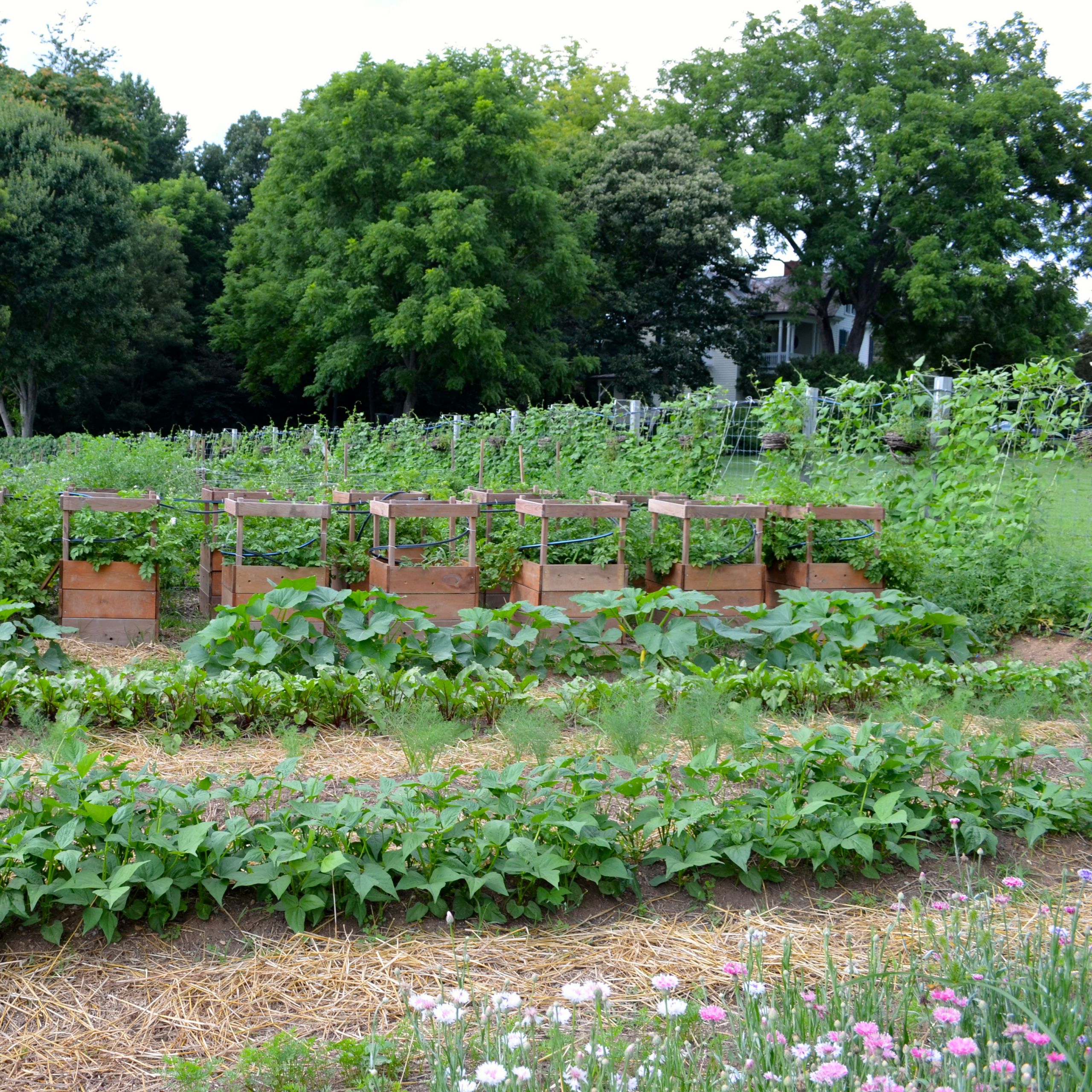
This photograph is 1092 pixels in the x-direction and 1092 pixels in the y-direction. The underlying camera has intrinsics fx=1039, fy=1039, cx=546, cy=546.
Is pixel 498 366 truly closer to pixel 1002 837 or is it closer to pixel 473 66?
pixel 473 66

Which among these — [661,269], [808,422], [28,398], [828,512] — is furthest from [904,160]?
[828,512]

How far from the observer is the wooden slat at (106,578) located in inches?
203

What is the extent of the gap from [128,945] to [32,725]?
1282mm

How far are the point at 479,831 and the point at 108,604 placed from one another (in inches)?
141

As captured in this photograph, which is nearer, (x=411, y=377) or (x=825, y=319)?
(x=411, y=377)

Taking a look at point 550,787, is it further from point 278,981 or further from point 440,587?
point 440,587

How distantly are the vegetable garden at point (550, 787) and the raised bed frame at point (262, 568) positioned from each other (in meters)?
0.03

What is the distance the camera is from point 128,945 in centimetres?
213

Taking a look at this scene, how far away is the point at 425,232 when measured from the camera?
2223 centimetres

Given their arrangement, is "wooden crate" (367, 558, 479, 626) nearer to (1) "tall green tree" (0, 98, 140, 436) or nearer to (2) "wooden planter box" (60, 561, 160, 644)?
(2) "wooden planter box" (60, 561, 160, 644)

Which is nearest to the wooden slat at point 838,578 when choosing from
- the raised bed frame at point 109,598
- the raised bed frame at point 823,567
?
the raised bed frame at point 823,567

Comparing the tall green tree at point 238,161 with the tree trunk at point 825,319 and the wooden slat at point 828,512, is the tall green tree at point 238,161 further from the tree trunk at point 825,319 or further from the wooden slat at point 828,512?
the wooden slat at point 828,512

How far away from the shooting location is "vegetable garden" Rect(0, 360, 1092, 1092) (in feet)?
5.57

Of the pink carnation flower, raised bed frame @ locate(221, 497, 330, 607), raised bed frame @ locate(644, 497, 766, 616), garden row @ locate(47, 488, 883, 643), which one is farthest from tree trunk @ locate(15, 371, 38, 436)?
the pink carnation flower
